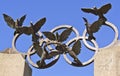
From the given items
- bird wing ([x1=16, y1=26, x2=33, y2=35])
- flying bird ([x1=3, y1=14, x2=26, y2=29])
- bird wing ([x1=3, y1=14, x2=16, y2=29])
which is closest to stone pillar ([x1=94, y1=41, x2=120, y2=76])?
bird wing ([x1=16, y1=26, x2=33, y2=35])

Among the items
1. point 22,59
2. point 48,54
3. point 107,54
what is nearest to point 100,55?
point 107,54

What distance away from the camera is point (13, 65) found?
10.9 m

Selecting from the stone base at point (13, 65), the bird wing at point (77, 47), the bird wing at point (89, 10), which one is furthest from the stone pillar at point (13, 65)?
the bird wing at point (89, 10)

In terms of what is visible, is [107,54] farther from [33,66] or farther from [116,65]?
[33,66]

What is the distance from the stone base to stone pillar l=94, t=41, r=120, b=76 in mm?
1588

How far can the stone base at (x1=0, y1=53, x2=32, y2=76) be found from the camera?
10.8m

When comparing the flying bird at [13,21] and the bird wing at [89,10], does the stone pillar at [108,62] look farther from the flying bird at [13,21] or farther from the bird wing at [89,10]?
the flying bird at [13,21]

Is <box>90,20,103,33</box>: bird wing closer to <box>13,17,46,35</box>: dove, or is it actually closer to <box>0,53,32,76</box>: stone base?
<box>13,17,46,35</box>: dove

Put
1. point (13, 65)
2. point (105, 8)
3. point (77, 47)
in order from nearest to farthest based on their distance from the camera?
point (77, 47) < point (105, 8) < point (13, 65)

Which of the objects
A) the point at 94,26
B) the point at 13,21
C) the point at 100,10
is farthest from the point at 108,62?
the point at 13,21

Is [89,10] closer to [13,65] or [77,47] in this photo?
[77,47]

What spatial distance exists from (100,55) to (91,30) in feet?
1.92

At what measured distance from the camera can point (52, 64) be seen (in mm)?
10836

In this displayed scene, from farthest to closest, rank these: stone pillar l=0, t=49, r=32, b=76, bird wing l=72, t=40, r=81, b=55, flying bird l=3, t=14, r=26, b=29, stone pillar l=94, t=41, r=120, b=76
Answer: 1. flying bird l=3, t=14, r=26, b=29
2. stone pillar l=0, t=49, r=32, b=76
3. bird wing l=72, t=40, r=81, b=55
4. stone pillar l=94, t=41, r=120, b=76
